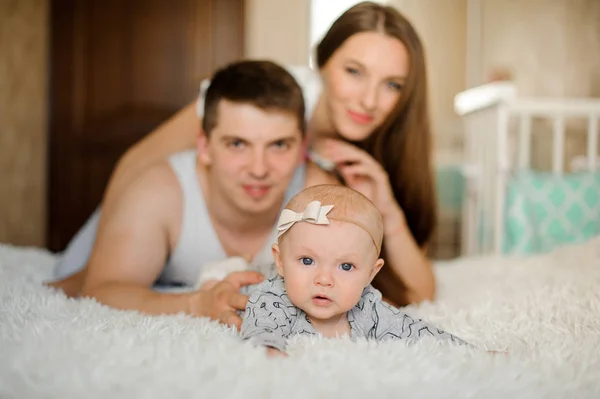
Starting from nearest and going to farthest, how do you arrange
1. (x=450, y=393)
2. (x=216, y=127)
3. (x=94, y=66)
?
(x=450, y=393) → (x=216, y=127) → (x=94, y=66)

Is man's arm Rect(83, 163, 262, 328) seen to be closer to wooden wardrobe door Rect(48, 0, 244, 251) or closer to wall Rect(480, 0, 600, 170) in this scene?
wooden wardrobe door Rect(48, 0, 244, 251)

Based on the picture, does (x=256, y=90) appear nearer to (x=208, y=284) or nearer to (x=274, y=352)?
(x=208, y=284)

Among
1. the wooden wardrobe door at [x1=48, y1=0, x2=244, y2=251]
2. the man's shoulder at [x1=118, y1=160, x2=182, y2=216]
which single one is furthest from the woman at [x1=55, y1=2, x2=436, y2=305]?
the wooden wardrobe door at [x1=48, y1=0, x2=244, y2=251]

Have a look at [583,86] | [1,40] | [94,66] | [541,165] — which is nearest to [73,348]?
[1,40]

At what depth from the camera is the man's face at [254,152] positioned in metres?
1.29

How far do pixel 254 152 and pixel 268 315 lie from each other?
17.8 inches

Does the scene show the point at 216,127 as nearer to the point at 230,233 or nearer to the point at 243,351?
the point at 230,233

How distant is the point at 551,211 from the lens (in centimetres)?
234

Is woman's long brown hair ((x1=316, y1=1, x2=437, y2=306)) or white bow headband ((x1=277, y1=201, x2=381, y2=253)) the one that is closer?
white bow headband ((x1=277, y1=201, x2=381, y2=253))

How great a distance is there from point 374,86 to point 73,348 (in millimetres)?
856

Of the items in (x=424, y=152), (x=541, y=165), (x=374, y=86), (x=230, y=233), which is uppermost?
(x=374, y=86)

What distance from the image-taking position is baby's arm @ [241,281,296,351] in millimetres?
891

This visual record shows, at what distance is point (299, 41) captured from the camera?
12.0 feet

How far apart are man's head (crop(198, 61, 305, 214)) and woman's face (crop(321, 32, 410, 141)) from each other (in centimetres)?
13
